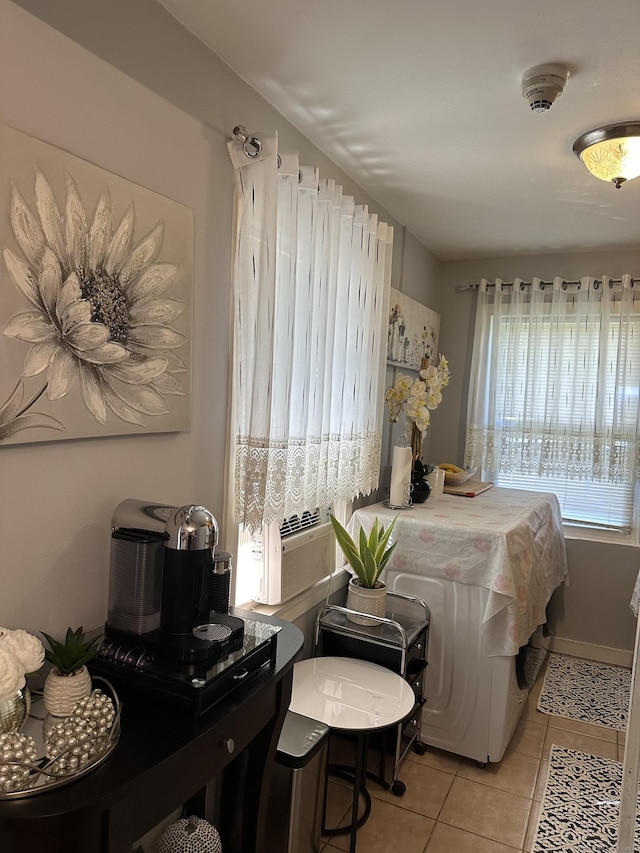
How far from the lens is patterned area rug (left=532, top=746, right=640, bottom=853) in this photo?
6.65 ft

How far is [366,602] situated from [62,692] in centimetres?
145

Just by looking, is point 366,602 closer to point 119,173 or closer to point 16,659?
point 16,659

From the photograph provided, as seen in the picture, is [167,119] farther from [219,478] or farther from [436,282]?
[436,282]

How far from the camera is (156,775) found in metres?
0.98

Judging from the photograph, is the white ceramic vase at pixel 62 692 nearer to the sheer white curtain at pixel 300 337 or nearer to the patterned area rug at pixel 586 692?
the sheer white curtain at pixel 300 337

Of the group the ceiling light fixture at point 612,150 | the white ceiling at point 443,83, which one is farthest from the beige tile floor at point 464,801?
the white ceiling at point 443,83

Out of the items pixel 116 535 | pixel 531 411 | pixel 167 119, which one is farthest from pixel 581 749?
pixel 167 119

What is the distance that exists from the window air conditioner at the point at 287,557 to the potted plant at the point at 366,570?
0.11m

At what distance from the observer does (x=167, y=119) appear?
1475mm

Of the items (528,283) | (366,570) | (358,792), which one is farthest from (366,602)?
(528,283)

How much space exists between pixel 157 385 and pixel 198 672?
26.6 inches

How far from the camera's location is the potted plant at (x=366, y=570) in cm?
232

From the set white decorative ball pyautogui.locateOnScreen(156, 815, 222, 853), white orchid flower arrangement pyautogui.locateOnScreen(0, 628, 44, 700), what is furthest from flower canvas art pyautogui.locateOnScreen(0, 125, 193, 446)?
white decorative ball pyautogui.locateOnScreen(156, 815, 222, 853)

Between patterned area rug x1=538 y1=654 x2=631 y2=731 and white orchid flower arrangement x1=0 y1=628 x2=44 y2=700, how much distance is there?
264 centimetres
